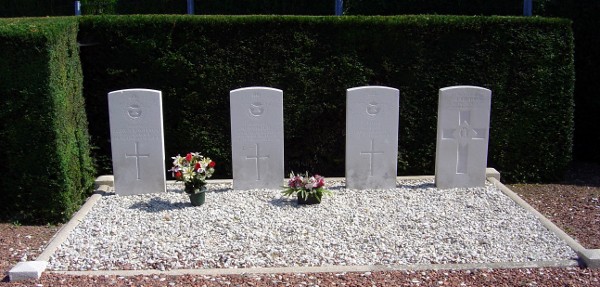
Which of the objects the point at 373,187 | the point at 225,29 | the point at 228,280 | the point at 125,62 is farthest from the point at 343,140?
the point at 228,280

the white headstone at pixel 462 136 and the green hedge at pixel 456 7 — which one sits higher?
the green hedge at pixel 456 7

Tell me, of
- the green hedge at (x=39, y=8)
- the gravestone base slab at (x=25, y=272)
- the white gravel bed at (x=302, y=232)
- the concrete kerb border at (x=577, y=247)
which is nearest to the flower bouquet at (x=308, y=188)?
the white gravel bed at (x=302, y=232)

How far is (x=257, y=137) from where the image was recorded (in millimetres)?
7020

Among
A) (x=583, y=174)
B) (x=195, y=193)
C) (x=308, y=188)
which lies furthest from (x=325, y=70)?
(x=583, y=174)

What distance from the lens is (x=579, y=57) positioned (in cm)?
905

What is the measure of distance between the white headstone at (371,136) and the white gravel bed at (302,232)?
237 millimetres

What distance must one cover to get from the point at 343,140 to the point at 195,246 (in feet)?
11.0

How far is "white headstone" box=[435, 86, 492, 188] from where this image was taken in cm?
710

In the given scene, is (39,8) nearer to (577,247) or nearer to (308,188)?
(308,188)

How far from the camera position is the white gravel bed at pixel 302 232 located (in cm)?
515

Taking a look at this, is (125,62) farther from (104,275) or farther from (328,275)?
(328,275)

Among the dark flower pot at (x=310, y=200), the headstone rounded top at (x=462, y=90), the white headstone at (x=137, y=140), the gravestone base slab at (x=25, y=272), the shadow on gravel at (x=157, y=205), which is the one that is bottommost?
the gravestone base slab at (x=25, y=272)

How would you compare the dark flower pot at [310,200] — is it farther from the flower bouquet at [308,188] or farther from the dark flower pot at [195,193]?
the dark flower pot at [195,193]

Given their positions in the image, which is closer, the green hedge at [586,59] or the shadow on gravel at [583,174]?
the shadow on gravel at [583,174]
